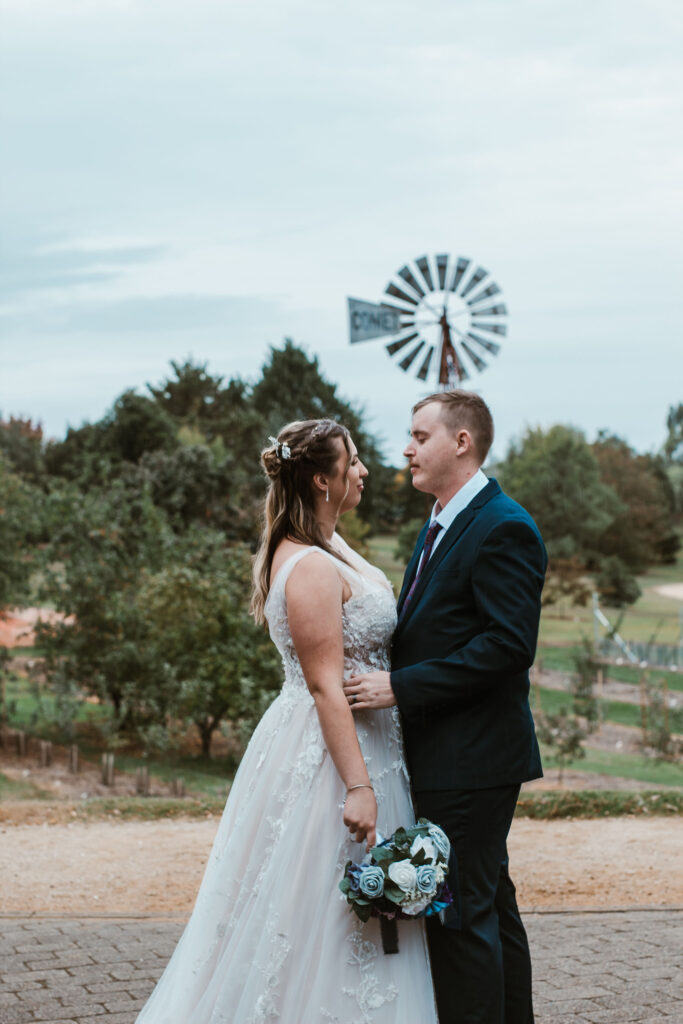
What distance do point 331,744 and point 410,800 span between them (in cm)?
36

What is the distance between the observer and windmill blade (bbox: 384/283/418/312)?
1514cm

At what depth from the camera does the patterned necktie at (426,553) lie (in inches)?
135

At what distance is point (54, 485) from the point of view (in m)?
16.2

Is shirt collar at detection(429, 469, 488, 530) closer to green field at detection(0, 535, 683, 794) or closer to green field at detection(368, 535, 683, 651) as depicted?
green field at detection(0, 535, 683, 794)

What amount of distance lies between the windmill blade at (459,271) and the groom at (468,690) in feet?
40.1

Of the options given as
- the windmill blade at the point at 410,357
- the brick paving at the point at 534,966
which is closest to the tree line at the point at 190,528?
the brick paving at the point at 534,966

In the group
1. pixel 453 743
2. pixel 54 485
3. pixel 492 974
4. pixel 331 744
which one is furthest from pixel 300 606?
pixel 54 485

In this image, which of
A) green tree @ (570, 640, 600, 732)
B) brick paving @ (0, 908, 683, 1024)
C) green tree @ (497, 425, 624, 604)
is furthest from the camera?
green tree @ (497, 425, 624, 604)

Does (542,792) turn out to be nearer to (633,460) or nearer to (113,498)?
(113,498)

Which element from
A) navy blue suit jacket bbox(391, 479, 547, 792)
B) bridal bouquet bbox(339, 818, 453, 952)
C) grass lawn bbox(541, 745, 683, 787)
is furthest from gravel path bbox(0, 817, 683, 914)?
grass lawn bbox(541, 745, 683, 787)

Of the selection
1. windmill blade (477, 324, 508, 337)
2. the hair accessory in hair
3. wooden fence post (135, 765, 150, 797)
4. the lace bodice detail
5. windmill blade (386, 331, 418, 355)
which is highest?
windmill blade (477, 324, 508, 337)

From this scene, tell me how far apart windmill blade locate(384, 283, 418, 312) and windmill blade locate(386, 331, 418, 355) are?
0.42 meters

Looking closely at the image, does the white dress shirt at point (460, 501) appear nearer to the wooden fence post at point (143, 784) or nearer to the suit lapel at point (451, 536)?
the suit lapel at point (451, 536)

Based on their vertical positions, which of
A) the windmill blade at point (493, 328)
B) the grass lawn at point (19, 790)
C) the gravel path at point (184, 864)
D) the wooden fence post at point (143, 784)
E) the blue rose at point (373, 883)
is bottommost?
the grass lawn at point (19, 790)
